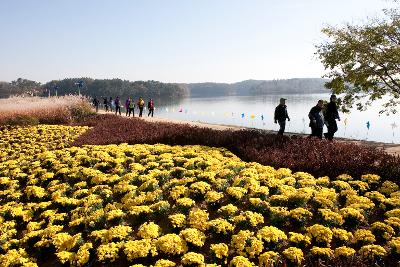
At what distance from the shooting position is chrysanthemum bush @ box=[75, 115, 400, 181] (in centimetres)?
1104

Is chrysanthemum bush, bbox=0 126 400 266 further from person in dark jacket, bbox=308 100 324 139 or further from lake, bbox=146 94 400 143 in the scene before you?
lake, bbox=146 94 400 143

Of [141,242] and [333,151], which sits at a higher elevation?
[333,151]

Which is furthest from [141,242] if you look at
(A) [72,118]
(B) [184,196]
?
(A) [72,118]

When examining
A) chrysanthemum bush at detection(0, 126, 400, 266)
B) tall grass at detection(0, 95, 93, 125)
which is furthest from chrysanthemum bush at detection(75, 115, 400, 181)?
tall grass at detection(0, 95, 93, 125)

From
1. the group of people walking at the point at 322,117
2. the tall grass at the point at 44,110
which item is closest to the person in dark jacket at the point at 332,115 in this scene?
the group of people walking at the point at 322,117

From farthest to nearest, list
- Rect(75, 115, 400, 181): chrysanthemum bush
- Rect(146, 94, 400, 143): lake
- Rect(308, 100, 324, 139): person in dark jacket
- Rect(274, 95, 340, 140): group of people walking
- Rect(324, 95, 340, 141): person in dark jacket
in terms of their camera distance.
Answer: Rect(146, 94, 400, 143): lake < Rect(324, 95, 340, 141): person in dark jacket < Rect(274, 95, 340, 140): group of people walking < Rect(308, 100, 324, 139): person in dark jacket < Rect(75, 115, 400, 181): chrysanthemum bush

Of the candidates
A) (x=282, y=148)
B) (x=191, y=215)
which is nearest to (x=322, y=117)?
(x=282, y=148)

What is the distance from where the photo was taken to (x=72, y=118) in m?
27.6

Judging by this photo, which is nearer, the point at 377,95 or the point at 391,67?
the point at 391,67

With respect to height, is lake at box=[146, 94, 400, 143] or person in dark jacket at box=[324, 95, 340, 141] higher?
person in dark jacket at box=[324, 95, 340, 141]

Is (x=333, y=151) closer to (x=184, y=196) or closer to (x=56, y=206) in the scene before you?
(x=184, y=196)

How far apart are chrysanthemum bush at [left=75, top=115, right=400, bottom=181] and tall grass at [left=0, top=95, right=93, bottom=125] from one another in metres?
6.88

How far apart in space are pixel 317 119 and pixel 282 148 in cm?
289

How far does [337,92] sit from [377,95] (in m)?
2.30
